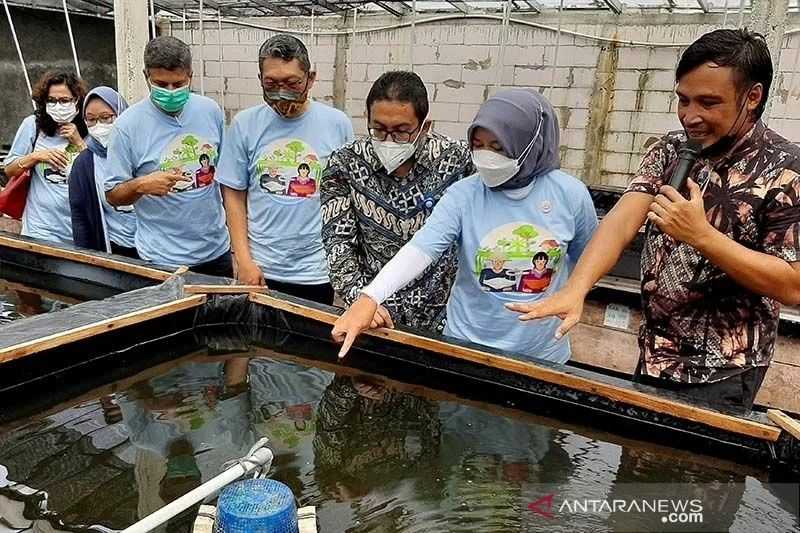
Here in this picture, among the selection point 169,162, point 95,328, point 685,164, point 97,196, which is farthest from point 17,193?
point 685,164

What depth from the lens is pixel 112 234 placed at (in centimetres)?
282

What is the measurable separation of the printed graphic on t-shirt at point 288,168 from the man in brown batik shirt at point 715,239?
1138mm

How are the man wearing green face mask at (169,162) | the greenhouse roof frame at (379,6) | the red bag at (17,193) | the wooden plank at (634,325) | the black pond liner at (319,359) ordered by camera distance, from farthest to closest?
the greenhouse roof frame at (379,6)
the wooden plank at (634,325)
the red bag at (17,193)
the man wearing green face mask at (169,162)
the black pond liner at (319,359)

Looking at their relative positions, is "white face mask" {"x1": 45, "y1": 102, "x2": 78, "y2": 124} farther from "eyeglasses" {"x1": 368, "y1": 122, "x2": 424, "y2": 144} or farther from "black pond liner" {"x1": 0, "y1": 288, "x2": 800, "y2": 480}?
"eyeglasses" {"x1": 368, "y1": 122, "x2": 424, "y2": 144}

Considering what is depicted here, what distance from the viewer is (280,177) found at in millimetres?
2285

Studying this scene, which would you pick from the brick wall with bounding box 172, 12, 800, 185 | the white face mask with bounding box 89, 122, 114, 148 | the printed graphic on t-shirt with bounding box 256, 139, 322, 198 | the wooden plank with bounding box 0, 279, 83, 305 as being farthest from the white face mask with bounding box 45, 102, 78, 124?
the brick wall with bounding box 172, 12, 800, 185

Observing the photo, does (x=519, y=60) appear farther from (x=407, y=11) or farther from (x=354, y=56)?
(x=354, y=56)

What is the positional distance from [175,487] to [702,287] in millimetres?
1210

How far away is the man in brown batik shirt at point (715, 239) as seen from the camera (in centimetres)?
126

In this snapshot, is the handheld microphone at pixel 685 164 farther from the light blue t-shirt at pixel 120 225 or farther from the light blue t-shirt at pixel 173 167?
the light blue t-shirt at pixel 120 225

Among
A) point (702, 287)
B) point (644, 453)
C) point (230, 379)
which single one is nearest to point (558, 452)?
point (644, 453)

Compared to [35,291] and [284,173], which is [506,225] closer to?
[284,173]

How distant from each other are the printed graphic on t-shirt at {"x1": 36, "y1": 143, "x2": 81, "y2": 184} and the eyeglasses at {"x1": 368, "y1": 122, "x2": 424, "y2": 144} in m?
1.83

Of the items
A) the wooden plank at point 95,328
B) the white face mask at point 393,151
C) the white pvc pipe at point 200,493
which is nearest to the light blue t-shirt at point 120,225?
the wooden plank at point 95,328
